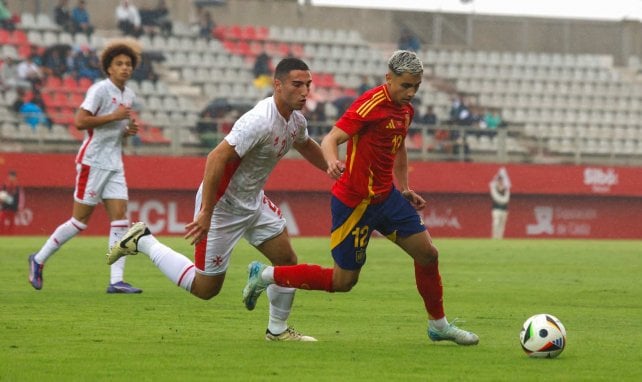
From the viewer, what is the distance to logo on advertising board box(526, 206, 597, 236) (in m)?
35.2

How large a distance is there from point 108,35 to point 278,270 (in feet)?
94.2

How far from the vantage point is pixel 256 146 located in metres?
8.59

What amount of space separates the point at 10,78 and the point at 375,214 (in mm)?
24340

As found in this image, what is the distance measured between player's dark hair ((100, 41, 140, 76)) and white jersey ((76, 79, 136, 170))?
0.29 m

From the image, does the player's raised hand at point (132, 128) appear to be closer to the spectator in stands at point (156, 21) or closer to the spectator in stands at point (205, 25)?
the spectator in stands at point (156, 21)

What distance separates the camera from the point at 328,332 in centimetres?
963

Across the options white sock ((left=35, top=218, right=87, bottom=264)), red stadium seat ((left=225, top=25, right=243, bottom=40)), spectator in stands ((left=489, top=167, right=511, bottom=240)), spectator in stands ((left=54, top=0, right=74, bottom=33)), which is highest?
spectator in stands ((left=54, top=0, right=74, bottom=33))

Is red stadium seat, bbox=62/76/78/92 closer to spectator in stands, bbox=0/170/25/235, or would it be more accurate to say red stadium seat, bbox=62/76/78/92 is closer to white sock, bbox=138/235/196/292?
spectator in stands, bbox=0/170/25/235

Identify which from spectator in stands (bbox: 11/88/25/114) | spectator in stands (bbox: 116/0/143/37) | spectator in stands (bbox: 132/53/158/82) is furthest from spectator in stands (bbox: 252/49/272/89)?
spectator in stands (bbox: 11/88/25/114)

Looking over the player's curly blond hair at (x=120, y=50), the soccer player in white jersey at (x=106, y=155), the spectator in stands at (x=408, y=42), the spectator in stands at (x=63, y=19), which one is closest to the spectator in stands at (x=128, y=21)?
the spectator in stands at (x=63, y=19)

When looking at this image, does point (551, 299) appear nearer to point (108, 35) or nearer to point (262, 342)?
point (262, 342)

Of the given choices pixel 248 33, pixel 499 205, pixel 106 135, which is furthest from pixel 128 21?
pixel 106 135

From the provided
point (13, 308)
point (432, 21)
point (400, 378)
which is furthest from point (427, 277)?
point (432, 21)

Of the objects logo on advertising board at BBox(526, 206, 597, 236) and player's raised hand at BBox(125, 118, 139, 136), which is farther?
logo on advertising board at BBox(526, 206, 597, 236)
